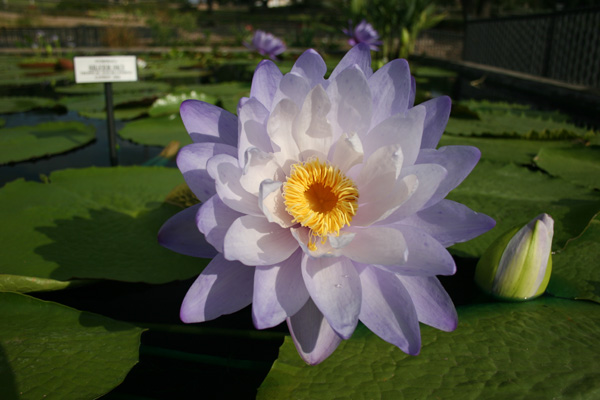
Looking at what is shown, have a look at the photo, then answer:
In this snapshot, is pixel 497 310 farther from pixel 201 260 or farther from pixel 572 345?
pixel 201 260

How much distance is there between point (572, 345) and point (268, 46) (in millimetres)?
3739

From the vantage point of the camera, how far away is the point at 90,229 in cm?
124

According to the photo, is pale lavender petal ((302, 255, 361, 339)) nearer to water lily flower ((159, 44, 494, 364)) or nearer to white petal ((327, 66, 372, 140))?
water lily flower ((159, 44, 494, 364))

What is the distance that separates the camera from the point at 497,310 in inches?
35.3

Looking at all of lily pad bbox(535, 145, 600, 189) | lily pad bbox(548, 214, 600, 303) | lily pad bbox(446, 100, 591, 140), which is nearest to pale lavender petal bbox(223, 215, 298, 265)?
lily pad bbox(548, 214, 600, 303)

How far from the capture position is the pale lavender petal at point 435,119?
2.49 ft

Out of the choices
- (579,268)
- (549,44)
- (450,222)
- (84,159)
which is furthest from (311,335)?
(549,44)

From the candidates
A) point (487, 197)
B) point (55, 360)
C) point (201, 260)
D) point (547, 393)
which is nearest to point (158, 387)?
point (55, 360)

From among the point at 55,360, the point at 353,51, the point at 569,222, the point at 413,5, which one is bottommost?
the point at 55,360

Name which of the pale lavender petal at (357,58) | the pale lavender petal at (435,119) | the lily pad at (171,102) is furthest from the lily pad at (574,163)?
the lily pad at (171,102)

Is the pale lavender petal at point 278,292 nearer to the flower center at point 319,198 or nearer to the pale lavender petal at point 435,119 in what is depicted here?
the flower center at point 319,198

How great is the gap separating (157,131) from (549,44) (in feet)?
25.5

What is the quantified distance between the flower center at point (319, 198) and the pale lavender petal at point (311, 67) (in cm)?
17

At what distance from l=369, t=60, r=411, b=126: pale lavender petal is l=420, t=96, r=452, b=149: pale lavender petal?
53mm
